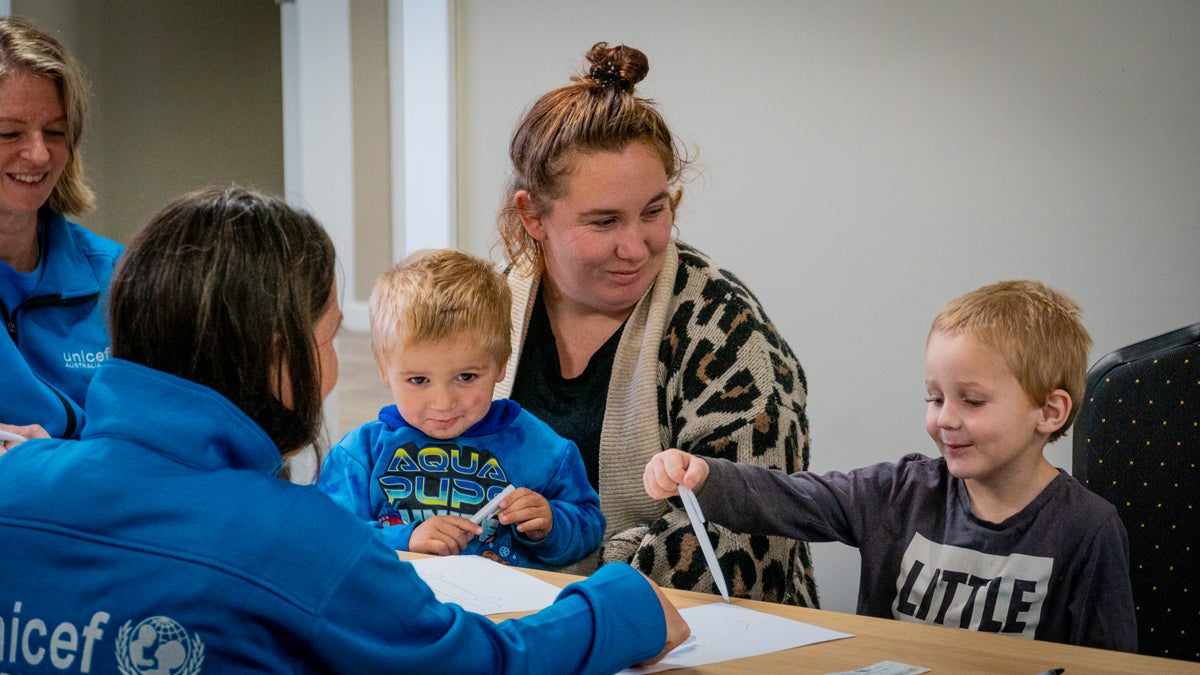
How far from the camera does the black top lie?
2.06 meters

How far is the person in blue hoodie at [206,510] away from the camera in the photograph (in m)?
0.93

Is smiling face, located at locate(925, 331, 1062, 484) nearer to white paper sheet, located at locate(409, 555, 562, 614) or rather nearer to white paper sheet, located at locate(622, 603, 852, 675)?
white paper sheet, located at locate(622, 603, 852, 675)

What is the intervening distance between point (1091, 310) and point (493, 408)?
5.39ft

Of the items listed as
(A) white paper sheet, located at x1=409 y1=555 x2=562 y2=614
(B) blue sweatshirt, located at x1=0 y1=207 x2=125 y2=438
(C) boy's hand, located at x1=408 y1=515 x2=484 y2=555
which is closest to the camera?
(A) white paper sheet, located at x1=409 y1=555 x2=562 y2=614

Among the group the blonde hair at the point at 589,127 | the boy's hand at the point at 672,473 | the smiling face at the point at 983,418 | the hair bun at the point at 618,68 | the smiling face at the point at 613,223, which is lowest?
the boy's hand at the point at 672,473

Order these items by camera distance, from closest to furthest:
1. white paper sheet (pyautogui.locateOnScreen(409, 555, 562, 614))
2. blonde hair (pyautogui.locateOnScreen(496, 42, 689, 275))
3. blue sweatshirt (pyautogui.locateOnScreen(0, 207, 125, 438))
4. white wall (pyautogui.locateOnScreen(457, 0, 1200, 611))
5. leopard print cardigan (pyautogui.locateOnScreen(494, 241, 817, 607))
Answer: white paper sheet (pyautogui.locateOnScreen(409, 555, 562, 614)), leopard print cardigan (pyautogui.locateOnScreen(494, 241, 817, 607)), blonde hair (pyautogui.locateOnScreen(496, 42, 689, 275)), blue sweatshirt (pyautogui.locateOnScreen(0, 207, 125, 438)), white wall (pyautogui.locateOnScreen(457, 0, 1200, 611))

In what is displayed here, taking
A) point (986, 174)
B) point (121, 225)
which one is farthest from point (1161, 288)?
point (121, 225)

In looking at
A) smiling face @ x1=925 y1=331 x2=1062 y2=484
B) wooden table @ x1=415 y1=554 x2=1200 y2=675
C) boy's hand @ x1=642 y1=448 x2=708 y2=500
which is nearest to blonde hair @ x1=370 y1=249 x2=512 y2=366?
boy's hand @ x1=642 y1=448 x2=708 y2=500

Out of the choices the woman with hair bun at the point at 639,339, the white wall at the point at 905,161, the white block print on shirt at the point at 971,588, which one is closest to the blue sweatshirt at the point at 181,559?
the white block print on shirt at the point at 971,588

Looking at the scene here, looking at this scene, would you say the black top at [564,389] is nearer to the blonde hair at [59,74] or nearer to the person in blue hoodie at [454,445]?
the person in blue hoodie at [454,445]

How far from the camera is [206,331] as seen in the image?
97 cm

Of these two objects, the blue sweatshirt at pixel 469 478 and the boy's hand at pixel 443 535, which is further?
the blue sweatshirt at pixel 469 478

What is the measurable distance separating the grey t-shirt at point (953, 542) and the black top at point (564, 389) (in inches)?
18.2

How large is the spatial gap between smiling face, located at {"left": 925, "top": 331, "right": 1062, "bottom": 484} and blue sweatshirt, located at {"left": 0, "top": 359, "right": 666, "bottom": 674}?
0.86 metres
